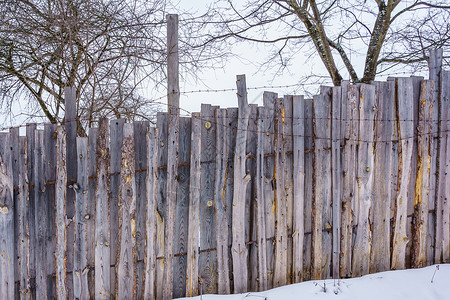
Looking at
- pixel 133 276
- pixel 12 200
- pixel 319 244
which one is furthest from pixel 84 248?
pixel 319 244

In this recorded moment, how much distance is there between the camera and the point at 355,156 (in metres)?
4.00

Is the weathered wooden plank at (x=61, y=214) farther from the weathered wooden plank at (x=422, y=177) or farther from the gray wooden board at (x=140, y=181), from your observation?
the weathered wooden plank at (x=422, y=177)

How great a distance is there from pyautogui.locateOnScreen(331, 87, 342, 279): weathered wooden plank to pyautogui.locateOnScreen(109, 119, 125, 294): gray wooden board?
2.26m

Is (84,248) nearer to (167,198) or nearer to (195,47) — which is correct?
(167,198)

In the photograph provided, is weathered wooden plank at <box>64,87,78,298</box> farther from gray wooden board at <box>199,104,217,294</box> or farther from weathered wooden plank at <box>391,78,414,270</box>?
weathered wooden plank at <box>391,78,414,270</box>

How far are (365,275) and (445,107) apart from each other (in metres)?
2.26

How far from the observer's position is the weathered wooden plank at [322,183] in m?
3.88

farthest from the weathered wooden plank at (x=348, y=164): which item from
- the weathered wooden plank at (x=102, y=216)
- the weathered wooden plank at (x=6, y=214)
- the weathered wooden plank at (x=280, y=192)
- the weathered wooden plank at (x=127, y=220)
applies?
the weathered wooden plank at (x=6, y=214)

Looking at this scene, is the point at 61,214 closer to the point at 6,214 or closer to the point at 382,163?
the point at 6,214

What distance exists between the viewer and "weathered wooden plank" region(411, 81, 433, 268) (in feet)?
13.8

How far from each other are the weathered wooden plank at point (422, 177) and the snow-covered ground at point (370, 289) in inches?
14.8

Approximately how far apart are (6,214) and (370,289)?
374 cm

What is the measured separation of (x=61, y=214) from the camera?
3.46 m

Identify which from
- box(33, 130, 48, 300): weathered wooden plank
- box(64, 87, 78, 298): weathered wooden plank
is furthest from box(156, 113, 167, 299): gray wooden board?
box(33, 130, 48, 300): weathered wooden plank
